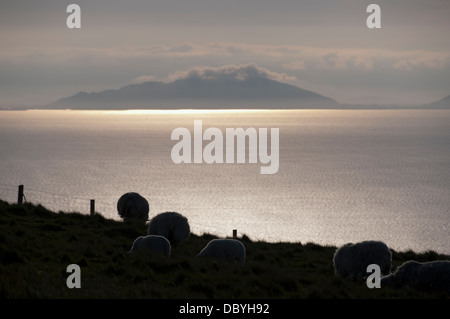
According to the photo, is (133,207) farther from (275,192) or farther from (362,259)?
(275,192)

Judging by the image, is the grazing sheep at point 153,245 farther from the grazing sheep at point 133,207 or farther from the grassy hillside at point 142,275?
the grazing sheep at point 133,207

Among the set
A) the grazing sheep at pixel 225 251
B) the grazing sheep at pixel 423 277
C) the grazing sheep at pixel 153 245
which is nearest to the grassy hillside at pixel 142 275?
the grazing sheep at pixel 423 277

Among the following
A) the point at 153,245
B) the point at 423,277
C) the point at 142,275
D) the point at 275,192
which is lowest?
the point at 423,277

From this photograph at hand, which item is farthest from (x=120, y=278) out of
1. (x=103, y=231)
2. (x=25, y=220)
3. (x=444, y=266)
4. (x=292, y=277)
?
(x=25, y=220)

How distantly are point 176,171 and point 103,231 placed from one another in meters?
137

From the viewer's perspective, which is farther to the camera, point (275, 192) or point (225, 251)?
point (275, 192)

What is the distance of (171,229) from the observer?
25109mm

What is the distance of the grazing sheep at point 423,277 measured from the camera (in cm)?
1561

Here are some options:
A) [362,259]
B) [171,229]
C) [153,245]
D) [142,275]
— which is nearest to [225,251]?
[153,245]

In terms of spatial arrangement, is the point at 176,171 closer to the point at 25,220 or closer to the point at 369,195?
the point at 369,195

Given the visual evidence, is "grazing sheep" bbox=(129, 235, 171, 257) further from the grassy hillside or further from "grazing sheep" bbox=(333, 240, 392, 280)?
"grazing sheep" bbox=(333, 240, 392, 280)

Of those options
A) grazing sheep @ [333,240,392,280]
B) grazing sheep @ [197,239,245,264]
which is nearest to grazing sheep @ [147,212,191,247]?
grazing sheep @ [197,239,245,264]

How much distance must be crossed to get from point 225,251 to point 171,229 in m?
4.97

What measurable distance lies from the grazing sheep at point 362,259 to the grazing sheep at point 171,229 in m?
8.30
